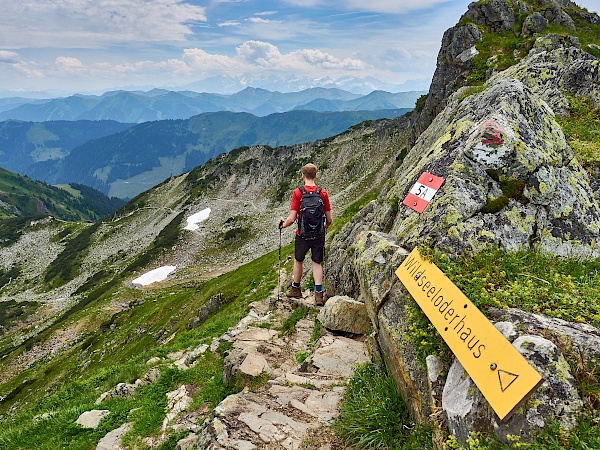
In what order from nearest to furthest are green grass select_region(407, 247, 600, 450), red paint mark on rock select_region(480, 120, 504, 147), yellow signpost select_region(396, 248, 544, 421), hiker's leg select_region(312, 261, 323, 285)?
1. green grass select_region(407, 247, 600, 450)
2. yellow signpost select_region(396, 248, 544, 421)
3. red paint mark on rock select_region(480, 120, 504, 147)
4. hiker's leg select_region(312, 261, 323, 285)

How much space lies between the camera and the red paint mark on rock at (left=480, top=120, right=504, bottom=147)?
29.6 feet

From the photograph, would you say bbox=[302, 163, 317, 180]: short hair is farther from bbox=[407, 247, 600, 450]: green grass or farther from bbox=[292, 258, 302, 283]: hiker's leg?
bbox=[407, 247, 600, 450]: green grass

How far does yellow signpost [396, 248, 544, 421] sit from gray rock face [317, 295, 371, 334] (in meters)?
4.63

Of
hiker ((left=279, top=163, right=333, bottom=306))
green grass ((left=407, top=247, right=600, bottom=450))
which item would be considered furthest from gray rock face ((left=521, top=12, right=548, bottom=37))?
green grass ((left=407, top=247, right=600, bottom=450))

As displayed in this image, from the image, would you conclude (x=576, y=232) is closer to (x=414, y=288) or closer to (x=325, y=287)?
(x=414, y=288)

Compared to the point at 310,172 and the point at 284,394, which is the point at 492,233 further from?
the point at 310,172

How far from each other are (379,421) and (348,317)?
5317 millimetres

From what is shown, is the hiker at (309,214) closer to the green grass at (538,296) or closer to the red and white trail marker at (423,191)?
the red and white trail marker at (423,191)

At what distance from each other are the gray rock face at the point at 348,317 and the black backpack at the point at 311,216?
8.94 ft

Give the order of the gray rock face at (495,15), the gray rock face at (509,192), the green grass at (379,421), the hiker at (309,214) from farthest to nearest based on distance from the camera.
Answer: the gray rock face at (495,15), the hiker at (309,214), the gray rock face at (509,192), the green grass at (379,421)

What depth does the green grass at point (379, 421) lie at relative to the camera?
19.1ft

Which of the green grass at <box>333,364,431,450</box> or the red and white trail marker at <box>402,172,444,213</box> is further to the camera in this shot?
the red and white trail marker at <box>402,172,444,213</box>

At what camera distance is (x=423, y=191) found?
9.60 meters

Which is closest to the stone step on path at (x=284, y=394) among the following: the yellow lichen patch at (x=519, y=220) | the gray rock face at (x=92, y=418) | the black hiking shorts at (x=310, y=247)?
the black hiking shorts at (x=310, y=247)
